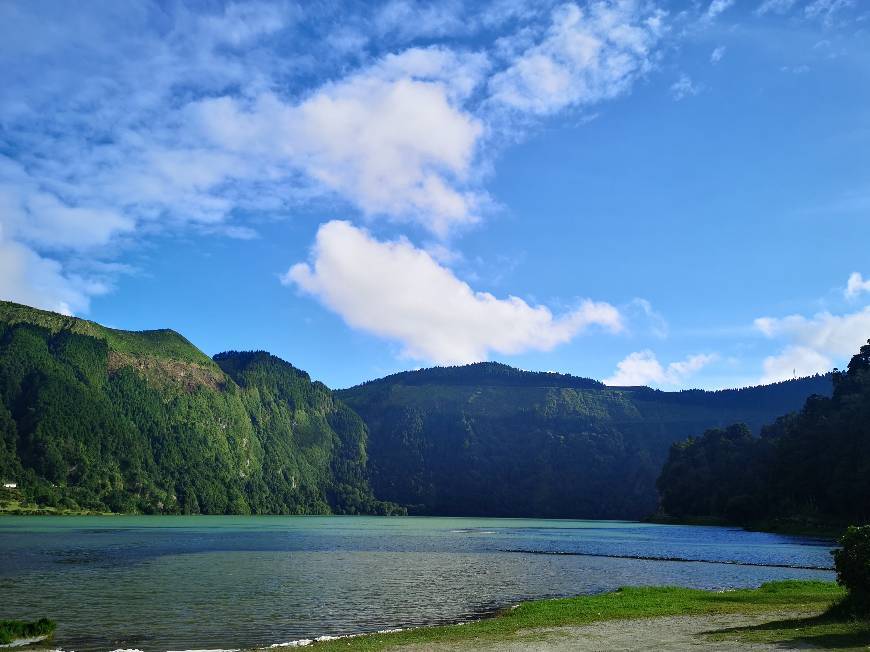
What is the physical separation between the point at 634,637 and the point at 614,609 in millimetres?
11394

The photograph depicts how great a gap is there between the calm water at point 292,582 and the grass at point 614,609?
5.18 metres

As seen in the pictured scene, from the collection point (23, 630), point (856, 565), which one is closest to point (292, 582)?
point (23, 630)

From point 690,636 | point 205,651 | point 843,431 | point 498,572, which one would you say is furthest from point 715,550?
point 205,651

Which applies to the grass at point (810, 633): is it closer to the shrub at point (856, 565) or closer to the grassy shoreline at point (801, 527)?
the shrub at point (856, 565)

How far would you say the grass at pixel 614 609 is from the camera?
3334 centimetres

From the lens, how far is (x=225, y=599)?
50906 millimetres

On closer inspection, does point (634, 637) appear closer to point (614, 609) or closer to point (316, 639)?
point (614, 609)

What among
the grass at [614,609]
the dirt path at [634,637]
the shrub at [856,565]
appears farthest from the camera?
the grass at [614,609]

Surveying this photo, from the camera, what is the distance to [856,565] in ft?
97.9

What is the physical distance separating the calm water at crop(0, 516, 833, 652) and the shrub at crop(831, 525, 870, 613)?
74.4 ft

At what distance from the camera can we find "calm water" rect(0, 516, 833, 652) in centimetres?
4056

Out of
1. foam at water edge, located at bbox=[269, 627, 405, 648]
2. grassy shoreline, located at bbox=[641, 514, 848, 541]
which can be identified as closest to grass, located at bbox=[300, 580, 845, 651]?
foam at water edge, located at bbox=[269, 627, 405, 648]

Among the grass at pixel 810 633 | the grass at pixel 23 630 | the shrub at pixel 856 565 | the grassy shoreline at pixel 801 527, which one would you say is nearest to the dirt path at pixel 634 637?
the grass at pixel 810 633

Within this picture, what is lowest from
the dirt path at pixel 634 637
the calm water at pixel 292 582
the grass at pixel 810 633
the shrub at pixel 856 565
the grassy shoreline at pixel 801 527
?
the grassy shoreline at pixel 801 527
